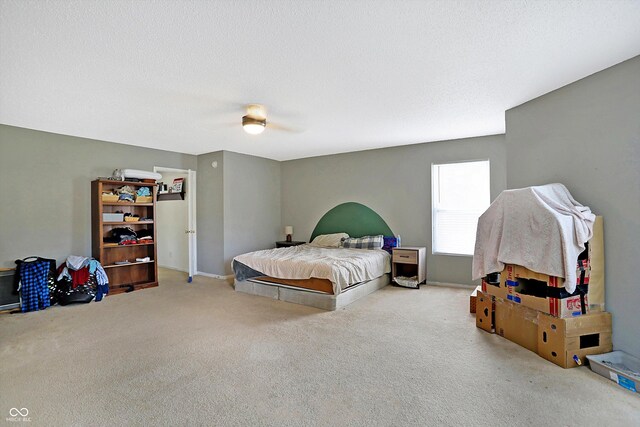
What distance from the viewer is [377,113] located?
3.80 meters

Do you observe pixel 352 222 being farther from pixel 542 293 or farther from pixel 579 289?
pixel 579 289

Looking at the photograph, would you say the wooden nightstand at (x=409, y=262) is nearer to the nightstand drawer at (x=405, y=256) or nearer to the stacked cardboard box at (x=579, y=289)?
the nightstand drawer at (x=405, y=256)

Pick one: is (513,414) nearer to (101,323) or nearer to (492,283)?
(492,283)

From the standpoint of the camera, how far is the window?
198 inches

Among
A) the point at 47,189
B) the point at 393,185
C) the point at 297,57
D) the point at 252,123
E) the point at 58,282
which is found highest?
the point at 297,57

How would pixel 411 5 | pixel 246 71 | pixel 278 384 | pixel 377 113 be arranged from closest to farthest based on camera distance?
pixel 411 5 < pixel 278 384 < pixel 246 71 < pixel 377 113

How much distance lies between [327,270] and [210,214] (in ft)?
10.5

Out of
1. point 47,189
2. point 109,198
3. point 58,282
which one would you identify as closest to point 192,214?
point 109,198

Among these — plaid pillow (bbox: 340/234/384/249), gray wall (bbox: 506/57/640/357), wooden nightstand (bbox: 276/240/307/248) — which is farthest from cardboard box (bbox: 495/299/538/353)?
wooden nightstand (bbox: 276/240/307/248)

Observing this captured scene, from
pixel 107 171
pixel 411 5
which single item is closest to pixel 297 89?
pixel 411 5

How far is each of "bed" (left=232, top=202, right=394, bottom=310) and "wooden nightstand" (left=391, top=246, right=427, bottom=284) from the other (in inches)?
6.2

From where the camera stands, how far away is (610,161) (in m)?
2.60

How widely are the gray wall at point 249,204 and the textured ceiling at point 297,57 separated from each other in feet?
6.86

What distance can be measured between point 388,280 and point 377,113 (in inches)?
116
